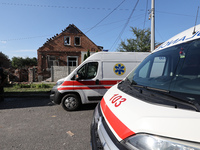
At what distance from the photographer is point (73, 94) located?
481 cm

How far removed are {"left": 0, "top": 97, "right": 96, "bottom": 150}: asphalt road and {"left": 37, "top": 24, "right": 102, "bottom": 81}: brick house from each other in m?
14.1

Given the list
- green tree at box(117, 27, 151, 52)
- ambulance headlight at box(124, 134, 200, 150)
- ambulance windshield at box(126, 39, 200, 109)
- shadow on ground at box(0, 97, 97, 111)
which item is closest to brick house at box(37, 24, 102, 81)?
green tree at box(117, 27, 151, 52)

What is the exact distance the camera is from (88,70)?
191 inches

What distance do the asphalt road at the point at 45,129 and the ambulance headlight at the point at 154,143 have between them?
1891mm

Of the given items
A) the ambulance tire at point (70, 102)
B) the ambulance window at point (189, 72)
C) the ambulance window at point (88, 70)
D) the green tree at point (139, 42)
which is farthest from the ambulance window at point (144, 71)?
the green tree at point (139, 42)

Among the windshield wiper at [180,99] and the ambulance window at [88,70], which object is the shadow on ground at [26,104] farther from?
the windshield wiper at [180,99]

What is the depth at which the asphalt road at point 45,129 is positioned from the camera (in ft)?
8.96

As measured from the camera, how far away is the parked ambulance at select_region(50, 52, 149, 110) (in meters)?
4.75

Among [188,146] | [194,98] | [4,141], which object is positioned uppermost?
[194,98]

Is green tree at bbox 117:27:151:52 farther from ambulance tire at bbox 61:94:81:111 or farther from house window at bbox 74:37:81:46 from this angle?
ambulance tire at bbox 61:94:81:111

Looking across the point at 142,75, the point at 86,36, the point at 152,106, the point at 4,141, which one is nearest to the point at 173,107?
the point at 152,106

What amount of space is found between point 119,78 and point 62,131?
9.08 ft

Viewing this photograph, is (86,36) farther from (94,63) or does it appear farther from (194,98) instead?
(194,98)

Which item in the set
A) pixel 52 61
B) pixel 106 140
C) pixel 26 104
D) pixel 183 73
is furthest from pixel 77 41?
pixel 106 140
